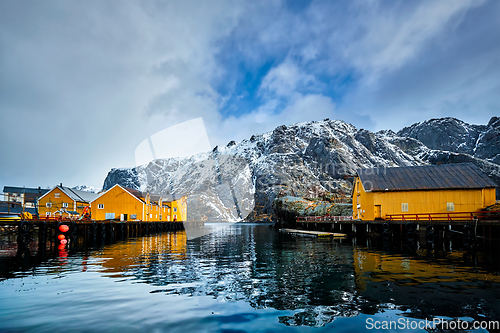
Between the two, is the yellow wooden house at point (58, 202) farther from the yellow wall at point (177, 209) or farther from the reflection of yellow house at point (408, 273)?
the reflection of yellow house at point (408, 273)

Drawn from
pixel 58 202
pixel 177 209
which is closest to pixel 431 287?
pixel 58 202

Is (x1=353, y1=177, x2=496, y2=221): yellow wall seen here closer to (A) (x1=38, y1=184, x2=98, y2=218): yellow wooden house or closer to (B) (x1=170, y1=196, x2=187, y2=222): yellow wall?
(B) (x1=170, y1=196, x2=187, y2=222): yellow wall

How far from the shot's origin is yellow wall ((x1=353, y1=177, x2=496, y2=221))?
1414 inches

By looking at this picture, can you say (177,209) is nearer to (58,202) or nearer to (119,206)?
(119,206)

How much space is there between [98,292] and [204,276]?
4537mm

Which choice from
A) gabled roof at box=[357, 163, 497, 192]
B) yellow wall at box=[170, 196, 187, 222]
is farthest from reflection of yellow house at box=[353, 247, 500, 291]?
yellow wall at box=[170, 196, 187, 222]

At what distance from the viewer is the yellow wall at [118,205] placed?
195ft

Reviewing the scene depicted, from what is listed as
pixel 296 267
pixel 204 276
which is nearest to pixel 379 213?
pixel 296 267

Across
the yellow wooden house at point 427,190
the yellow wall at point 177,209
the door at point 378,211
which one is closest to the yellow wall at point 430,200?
the yellow wooden house at point 427,190

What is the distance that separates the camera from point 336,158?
183125 millimetres

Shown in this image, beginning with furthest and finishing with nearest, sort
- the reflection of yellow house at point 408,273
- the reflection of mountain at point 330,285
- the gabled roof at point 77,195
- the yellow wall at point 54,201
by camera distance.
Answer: the gabled roof at point 77,195
the yellow wall at point 54,201
the reflection of yellow house at point 408,273
the reflection of mountain at point 330,285

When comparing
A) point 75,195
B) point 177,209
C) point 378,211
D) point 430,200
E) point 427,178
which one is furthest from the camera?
point 177,209

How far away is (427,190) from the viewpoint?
A: 3706 centimetres

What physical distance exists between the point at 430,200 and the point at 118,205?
5639 centimetres
